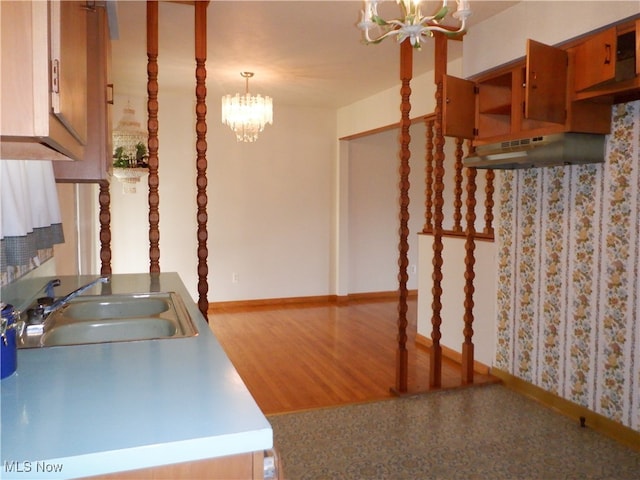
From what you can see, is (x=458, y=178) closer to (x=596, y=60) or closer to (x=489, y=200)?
(x=489, y=200)

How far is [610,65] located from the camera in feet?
7.54

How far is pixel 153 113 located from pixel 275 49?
4.98 ft

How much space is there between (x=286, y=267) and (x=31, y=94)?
5.57 metres

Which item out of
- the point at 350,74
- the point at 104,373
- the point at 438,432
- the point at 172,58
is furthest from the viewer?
the point at 350,74

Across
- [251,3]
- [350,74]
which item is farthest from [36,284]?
[350,74]

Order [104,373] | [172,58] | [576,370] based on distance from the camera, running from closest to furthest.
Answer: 1. [104,373]
2. [576,370]
3. [172,58]

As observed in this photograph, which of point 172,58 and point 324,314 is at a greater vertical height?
point 172,58

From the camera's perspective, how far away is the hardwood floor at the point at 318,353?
335 cm

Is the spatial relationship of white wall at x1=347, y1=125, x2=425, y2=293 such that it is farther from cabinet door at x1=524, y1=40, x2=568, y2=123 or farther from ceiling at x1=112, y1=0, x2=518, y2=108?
cabinet door at x1=524, y1=40, x2=568, y2=123

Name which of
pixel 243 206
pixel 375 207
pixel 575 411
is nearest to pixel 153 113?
pixel 575 411

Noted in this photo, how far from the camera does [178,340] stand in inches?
55.4

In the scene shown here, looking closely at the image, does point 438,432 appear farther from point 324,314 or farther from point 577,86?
point 324,314

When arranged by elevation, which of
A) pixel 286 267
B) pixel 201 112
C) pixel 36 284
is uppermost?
pixel 201 112

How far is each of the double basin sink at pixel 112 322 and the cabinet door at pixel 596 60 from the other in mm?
2208
